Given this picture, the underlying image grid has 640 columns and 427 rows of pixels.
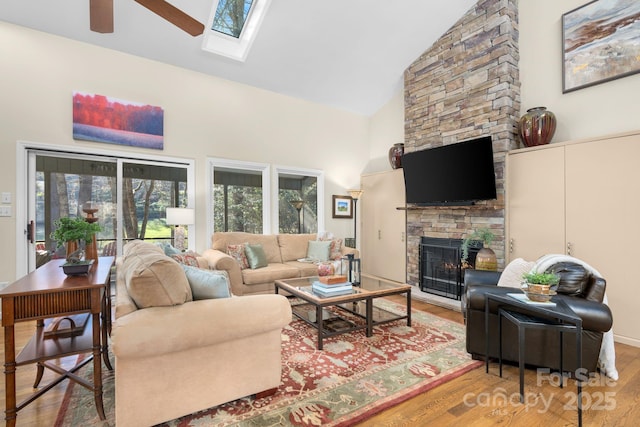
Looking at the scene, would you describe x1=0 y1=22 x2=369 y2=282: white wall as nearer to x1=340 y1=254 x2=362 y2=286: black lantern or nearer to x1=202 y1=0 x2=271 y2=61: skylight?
x1=202 y1=0 x2=271 y2=61: skylight

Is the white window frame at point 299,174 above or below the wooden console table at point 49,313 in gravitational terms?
above

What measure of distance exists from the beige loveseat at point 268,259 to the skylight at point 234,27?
2705mm

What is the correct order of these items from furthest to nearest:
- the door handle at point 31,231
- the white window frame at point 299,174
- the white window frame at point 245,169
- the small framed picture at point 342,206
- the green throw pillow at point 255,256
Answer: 1. the small framed picture at point 342,206
2. the white window frame at point 299,174
3. the white window frame at point 245,169
4. the green throw pillow at point 255,256
5. the door handle at point 31,231

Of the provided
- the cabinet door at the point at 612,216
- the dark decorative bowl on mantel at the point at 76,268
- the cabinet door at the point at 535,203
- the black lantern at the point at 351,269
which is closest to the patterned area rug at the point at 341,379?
the black lantern at the point at 351,269

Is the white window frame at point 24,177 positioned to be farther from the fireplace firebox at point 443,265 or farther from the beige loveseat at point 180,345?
the fireplace firebox at point 443,265

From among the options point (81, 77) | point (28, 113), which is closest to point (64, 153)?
point (28, 113)

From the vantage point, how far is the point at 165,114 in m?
4.39

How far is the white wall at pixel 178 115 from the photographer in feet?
11.6

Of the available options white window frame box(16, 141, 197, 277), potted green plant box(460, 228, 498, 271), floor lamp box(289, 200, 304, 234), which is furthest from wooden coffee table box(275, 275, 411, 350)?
white window frame box(16, 141, 197, 277)

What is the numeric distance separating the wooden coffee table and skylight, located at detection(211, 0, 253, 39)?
3635 millimetres

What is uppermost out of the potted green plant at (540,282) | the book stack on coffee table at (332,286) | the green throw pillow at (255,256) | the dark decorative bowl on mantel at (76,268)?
the dark decorative bowl on mantel at (76,268)

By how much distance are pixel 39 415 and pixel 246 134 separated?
4.13m

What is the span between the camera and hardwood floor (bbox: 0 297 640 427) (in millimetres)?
1773

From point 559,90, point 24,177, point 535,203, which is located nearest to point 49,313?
point 24,177
